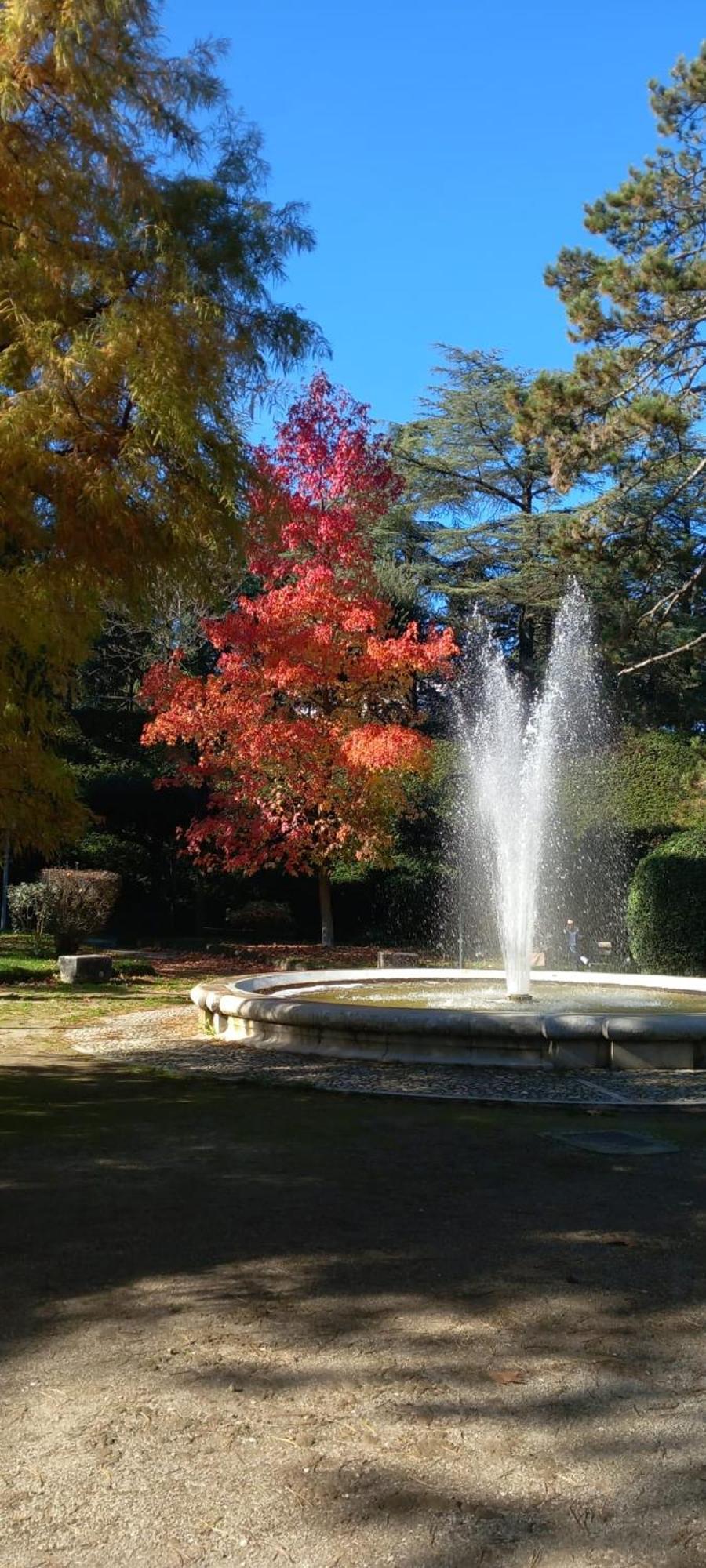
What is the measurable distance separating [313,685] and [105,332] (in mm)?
12641

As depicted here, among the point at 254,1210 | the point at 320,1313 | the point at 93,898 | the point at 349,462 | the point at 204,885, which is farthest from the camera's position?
the point at 204,885

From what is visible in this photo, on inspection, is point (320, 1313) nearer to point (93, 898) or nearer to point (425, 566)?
point (93, 898)

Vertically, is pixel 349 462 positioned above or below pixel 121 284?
above

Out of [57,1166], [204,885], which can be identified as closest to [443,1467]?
[57,1166]

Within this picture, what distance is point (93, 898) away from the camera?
17906mm

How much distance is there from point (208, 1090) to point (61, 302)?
4.72m

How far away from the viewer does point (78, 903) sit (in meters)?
17.8

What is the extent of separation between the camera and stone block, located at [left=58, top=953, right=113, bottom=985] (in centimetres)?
1512

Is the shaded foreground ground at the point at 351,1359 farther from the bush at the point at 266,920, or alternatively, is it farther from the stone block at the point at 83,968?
the bush at the point at 266,920

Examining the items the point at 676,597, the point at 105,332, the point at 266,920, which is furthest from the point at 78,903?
the point at 105,332

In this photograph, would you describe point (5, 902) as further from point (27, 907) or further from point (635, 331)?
point (635, 331)

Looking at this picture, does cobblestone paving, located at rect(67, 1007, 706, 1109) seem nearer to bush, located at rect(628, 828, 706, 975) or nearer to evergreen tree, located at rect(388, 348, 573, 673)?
bush, located at rect(628, 828, 706, 975)

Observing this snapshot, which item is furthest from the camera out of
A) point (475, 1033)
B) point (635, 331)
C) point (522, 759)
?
point (522, 759)

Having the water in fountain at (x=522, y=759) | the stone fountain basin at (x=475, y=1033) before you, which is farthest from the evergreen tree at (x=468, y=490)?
the stone fountain basin at (x=475, y=1033)
